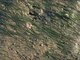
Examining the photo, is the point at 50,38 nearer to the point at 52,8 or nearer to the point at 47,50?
the point at 47,50

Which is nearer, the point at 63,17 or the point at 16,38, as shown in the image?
the point at 16,38

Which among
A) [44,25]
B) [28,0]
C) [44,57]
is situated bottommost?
[44,57]

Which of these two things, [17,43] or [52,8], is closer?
[17,43]

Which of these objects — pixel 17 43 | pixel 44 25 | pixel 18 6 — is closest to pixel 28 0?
pixel 18 6

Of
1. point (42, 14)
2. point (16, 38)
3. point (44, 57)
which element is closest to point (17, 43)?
point (16, 38)

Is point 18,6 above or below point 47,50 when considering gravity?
above

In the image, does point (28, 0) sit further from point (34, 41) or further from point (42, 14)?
point (34, 41)

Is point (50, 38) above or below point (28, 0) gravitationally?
below

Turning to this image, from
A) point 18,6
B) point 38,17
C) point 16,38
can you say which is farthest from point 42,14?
point 16,38
